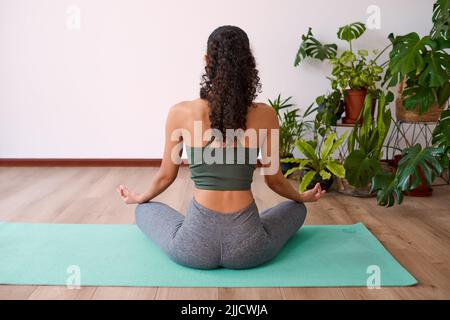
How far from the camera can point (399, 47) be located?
10.2 ft

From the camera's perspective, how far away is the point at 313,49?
14.1 ft

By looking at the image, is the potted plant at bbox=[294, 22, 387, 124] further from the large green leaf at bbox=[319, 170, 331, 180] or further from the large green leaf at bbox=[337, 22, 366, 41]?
the large green leaf at bbox=[319, 170, 331, 180]

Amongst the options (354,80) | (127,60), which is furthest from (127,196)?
(127,60)

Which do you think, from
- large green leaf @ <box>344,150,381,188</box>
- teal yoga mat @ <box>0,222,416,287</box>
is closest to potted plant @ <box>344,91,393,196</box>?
large green leaf @ <box>344,150,381,188</box>

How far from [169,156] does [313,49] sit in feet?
7.37

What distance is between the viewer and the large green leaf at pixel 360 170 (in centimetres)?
345

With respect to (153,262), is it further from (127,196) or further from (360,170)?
(360,170)

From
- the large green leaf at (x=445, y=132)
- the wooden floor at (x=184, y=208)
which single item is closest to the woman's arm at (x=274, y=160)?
the wooden floor at (x=184, y=208)

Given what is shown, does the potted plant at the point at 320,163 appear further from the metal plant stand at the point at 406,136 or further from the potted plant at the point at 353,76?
the metal plant stand at the point at 406,136

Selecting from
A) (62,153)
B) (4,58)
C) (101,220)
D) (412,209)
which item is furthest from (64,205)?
(412,209)

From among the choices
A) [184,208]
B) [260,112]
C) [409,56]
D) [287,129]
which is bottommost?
[184,208]

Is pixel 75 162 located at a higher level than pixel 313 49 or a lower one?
lower

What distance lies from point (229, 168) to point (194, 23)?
249 cm
